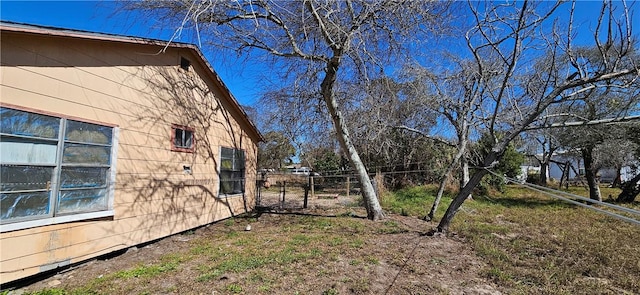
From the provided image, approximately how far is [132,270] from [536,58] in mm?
8283

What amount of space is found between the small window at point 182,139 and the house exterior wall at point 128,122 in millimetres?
88

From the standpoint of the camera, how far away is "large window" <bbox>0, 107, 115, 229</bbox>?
3.35 m

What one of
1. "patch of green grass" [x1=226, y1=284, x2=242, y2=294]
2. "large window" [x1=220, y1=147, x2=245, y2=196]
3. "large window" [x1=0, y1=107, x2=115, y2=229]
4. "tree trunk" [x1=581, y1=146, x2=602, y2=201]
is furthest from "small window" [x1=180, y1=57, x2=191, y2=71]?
"tree trunk" [x1=581, y1=146, x2=602, y2=201]

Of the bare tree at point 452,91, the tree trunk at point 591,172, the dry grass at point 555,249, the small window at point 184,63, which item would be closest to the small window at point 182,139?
the small window at point 184,63

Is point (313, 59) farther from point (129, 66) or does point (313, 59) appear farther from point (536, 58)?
point (536, 58)

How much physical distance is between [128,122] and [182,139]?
1.35 meters

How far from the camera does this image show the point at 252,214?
8320 millimetres

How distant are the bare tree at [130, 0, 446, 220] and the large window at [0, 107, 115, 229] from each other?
8.11ft

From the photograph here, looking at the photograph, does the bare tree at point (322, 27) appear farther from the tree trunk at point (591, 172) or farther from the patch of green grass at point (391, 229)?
the tree trunk at point (591, 172)

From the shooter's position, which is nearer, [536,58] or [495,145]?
[495,145]

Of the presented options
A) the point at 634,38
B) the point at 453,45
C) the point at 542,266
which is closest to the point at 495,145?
the point at 542,266

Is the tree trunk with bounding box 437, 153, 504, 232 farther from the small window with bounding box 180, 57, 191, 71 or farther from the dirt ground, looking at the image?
the small window with bounding box 180, 57, 191, 71

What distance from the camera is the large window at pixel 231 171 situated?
24.4 feet

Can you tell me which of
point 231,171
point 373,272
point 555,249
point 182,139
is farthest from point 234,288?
point 555,249
